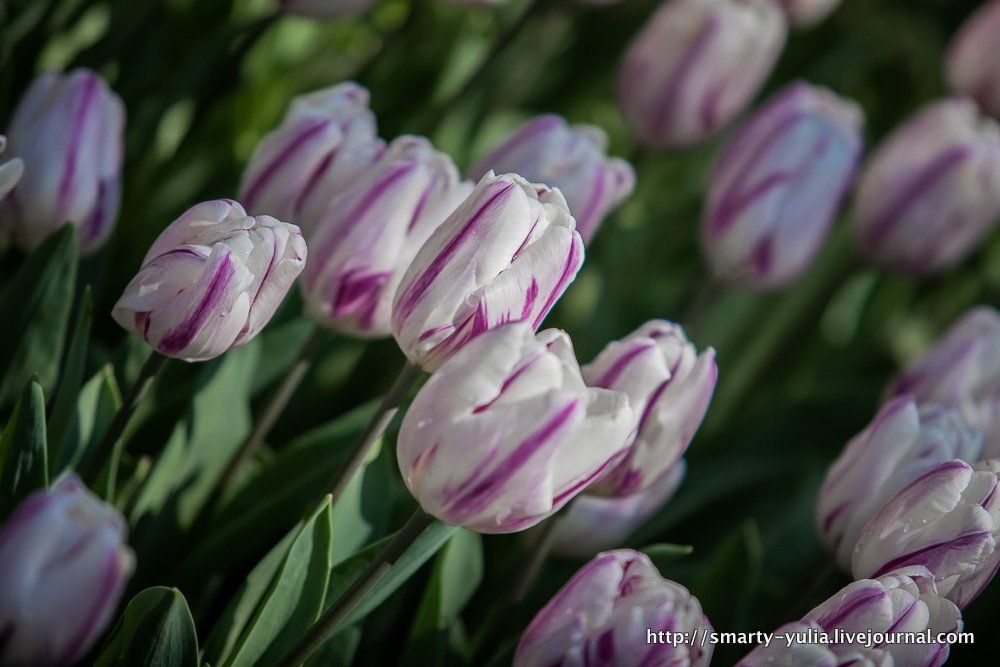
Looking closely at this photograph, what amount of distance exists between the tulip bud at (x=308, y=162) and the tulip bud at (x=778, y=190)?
1.34 ft

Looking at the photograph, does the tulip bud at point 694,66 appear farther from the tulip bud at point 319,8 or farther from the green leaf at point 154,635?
the green leaf at point 154,635

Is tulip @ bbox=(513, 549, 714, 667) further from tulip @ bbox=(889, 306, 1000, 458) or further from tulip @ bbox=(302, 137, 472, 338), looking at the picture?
tulip @ bbox=(889, 306, 1000, 458)

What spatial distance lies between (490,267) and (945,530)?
0.30 m

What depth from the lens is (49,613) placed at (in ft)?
1.48

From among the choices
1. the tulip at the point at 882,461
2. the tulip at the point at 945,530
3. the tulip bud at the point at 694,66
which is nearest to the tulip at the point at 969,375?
the tulip at the point at 882,461

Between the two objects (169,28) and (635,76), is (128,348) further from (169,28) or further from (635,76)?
(635,76)

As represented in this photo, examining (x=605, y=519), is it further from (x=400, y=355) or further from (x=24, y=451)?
(x=24, y=451)

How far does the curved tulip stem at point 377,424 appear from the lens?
595 millimetres

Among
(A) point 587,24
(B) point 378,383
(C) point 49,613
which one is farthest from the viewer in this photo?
(A) point 587,24

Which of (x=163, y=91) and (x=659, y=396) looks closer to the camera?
(x=659, y=396)

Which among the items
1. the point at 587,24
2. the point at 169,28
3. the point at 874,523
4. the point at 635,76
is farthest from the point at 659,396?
the point at 587,24

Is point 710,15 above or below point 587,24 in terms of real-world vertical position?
above

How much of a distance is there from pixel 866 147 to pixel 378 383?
0.85 meters

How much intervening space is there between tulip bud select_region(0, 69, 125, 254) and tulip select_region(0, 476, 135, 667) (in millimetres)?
295
